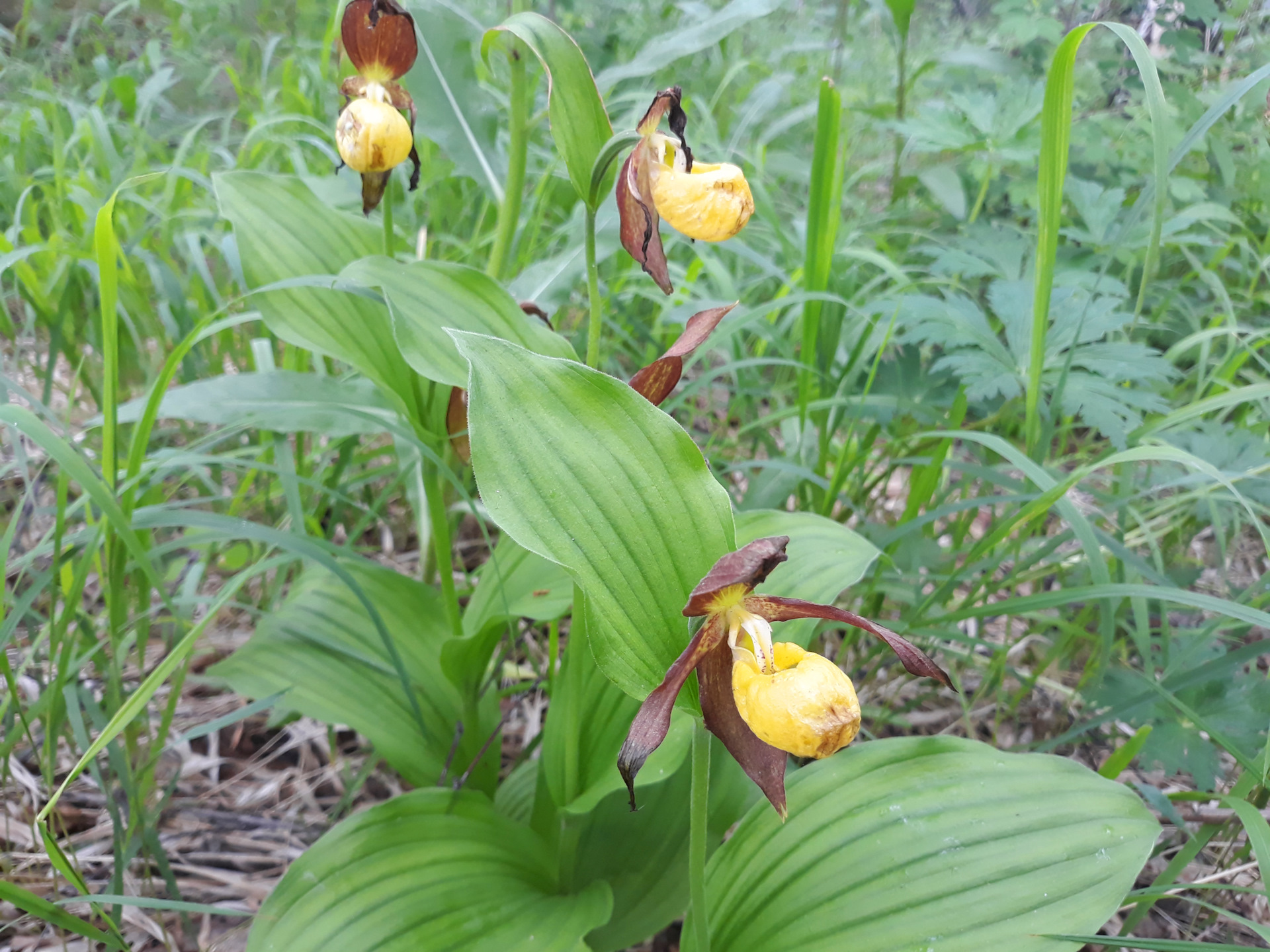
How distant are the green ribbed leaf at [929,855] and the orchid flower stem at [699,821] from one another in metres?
0.08

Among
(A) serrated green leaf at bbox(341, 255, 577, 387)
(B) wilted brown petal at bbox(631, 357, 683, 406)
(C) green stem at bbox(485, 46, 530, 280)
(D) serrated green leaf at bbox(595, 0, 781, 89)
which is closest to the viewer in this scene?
(B) wilted brown petal at bbox(631, 357, 683, 406)

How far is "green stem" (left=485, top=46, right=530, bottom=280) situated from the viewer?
3.94ft

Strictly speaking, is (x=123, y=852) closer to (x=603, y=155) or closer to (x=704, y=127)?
(x=603, y=155)

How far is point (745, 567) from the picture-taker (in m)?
0.59

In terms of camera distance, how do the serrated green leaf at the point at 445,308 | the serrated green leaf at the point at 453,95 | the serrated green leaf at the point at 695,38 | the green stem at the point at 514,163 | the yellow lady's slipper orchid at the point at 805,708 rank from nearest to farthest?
the yellow lady's slipper orchid at the point at 805,708 → the serrated green leaf at the point at 445,308 → the green stem at the point at 514,163 → the serrated green leaf at the point at 695,38 → the serrated green leaf at the point at 453,95

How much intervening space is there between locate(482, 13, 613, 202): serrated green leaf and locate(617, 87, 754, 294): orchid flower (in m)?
0.05

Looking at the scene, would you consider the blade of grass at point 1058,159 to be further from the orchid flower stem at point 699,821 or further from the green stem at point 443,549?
the green stem at point 443,549

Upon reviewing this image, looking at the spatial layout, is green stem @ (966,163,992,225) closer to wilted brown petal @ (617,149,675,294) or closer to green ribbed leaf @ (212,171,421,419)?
wilted brown petal @ (617,149,675,294)

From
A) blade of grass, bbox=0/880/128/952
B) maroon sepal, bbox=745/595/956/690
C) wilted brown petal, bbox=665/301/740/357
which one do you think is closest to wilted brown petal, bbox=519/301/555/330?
wilted brown petal, bbox=665/301/740/357

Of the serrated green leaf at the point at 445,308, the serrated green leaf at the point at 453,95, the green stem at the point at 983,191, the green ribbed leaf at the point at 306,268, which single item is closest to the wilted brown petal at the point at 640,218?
the serrated green leaf at the point at 445,308

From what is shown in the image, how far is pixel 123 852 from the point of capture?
932 millimetres

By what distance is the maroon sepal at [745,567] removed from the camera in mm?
589

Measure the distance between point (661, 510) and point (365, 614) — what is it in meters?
0.67

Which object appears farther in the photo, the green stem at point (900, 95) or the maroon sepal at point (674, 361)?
the green stem at point (900, 95)
